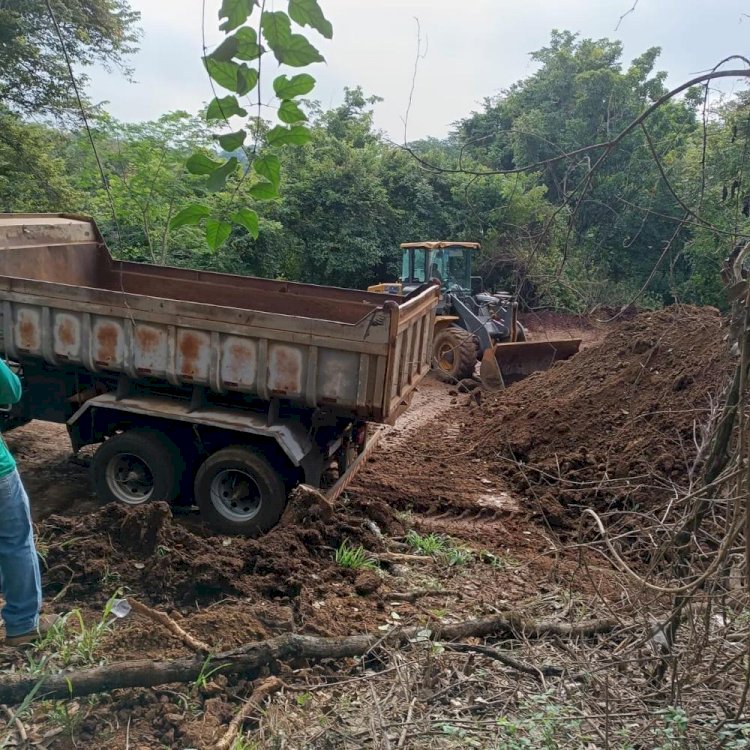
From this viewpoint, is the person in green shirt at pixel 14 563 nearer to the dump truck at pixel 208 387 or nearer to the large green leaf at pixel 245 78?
the dump truck at pixel 208 387

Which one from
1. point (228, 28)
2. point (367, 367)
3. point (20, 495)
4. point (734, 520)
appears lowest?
point (20, 495)

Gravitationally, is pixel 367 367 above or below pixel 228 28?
below

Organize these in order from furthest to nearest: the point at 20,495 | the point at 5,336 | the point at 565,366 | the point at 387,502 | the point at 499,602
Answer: the point at 565,366
the point at 387,502
the point at 5,336
the point at 499,602
the point at 20,495

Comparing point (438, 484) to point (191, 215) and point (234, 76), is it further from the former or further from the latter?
point (234, 76)

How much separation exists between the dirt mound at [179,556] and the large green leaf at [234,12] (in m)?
3.44

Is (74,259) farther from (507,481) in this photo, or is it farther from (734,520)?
(734,520)

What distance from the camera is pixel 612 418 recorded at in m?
7.69

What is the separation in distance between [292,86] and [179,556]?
358cm

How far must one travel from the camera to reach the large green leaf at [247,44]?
148cm

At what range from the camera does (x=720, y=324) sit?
26.8ft

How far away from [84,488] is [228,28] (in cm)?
577

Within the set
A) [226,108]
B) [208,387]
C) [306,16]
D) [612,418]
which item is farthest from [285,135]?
[612,418]

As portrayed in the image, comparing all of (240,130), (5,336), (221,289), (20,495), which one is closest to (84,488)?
(5,336)

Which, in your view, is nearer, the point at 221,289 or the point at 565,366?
the point at 221,289
